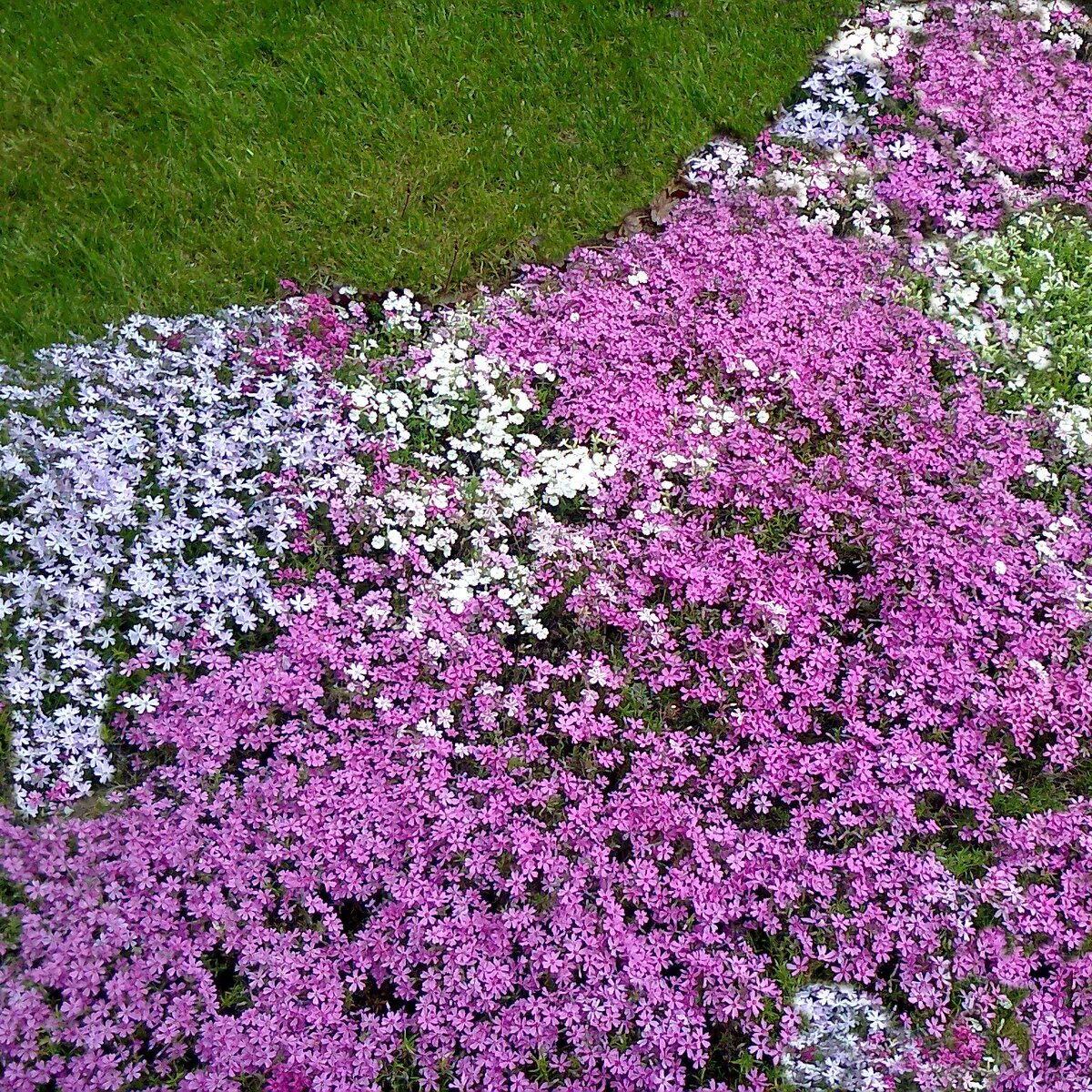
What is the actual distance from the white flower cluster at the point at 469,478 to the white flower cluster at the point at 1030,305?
6.57ft

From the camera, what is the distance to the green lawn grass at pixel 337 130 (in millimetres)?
5129

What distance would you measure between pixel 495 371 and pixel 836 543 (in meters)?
1.67

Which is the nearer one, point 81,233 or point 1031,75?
point 81,233

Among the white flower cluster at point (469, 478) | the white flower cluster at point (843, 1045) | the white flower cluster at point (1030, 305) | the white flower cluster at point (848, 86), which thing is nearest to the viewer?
the white flower cluster at point (843, 1045)

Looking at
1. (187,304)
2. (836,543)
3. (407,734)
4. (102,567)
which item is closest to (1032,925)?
(836,543)

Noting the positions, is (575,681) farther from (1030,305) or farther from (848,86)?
(848,86)

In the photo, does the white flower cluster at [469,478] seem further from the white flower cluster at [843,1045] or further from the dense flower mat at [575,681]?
the white flower cluster at [843,1045]

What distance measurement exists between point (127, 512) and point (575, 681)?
183 centimetres

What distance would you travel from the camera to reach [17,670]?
3545 mm

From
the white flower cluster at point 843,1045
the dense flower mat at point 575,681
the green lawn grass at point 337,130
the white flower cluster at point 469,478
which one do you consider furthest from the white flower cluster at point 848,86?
the white flower cluster at point 843,1045

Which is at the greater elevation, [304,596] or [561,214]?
[561,214]

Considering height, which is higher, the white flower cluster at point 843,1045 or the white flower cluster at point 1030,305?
the white flower cluster at point 1030,305

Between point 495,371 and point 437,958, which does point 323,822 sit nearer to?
point 437,958

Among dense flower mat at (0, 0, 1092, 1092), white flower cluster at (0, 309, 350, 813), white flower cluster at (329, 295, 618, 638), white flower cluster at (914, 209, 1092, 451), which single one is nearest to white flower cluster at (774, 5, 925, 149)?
dense flower mat at (0, 0, 1092, 1092)
